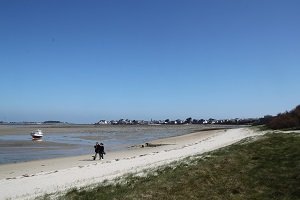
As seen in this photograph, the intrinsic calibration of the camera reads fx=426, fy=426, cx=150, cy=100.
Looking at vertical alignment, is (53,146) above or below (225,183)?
above

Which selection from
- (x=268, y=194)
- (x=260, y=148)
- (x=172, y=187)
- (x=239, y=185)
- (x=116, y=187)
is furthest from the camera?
(x=260, y=148)

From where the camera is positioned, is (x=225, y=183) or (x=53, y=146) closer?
(x=225, y=183)

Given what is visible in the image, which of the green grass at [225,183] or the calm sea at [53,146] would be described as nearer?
the green grass at [225,183]

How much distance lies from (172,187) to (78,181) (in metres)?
7.17

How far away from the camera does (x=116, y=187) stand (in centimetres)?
1489

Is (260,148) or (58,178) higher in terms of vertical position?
(260,148)

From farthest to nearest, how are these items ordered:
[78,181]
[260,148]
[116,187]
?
[260,148], [78,181], [116,187]

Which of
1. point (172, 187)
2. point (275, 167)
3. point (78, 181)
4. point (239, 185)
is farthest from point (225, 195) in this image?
point (78, 181)

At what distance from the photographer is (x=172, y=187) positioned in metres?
13.0

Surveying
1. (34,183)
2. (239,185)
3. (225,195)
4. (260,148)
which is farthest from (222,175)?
(34,183)

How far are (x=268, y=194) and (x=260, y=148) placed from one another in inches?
393

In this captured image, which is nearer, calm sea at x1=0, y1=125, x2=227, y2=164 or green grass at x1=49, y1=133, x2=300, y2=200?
green grass at x1=49, y1=133, x2=300, y2=200

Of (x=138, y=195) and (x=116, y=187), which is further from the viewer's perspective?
(x=116, y=187)

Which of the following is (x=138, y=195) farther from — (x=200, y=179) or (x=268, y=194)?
(x=268, y=194)
